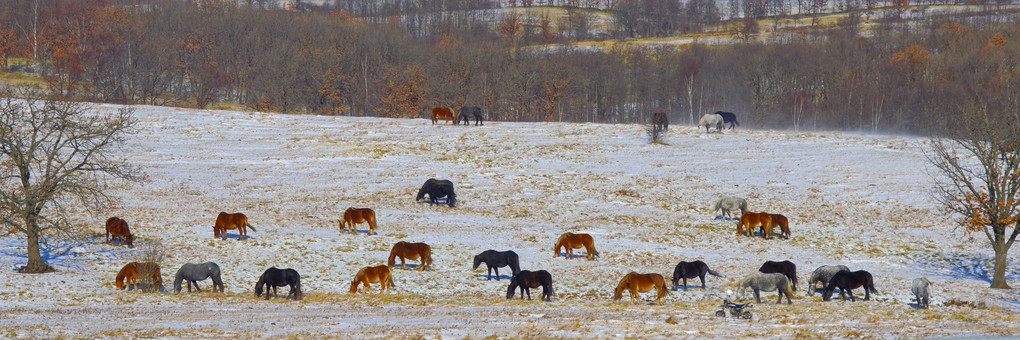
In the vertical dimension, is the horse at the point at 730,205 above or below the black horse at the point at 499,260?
above

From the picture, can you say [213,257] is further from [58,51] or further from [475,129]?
[58,51]

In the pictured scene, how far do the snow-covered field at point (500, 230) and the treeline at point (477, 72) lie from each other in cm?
2935

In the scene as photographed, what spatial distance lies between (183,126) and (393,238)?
98.0ft

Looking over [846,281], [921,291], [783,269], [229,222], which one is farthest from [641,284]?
[229,222]

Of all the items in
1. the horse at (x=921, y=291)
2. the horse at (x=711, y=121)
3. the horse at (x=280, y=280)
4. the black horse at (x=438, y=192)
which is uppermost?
the horse at (x=711, y=121)

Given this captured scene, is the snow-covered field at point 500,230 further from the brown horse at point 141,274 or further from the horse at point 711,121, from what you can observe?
the horse at point 711,121

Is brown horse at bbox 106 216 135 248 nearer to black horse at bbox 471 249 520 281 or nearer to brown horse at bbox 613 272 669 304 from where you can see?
black horse at bbox 471 249 520 281

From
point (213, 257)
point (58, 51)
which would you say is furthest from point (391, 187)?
point (58, 51)

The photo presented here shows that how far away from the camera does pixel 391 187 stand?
124 feet

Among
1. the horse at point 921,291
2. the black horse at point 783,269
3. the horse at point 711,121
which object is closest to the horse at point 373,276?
the black horse at point 783,269

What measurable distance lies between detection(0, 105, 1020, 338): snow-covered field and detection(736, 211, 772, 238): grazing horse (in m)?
0.62

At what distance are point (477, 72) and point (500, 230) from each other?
76.6m

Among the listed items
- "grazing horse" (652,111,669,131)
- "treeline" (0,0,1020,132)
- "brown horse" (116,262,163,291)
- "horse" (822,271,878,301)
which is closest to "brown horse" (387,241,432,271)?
"brown horse" (116,262,163,291)

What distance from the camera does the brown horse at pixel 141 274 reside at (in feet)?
68.1
